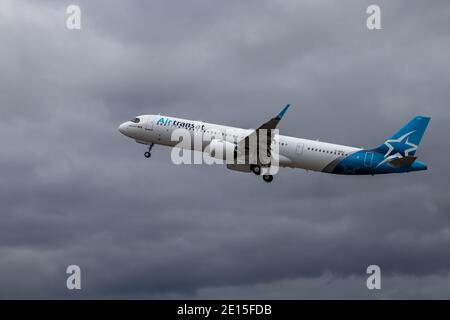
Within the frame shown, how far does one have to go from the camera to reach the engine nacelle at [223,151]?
85.0 meters

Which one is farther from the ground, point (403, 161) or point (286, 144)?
point (286, 144)

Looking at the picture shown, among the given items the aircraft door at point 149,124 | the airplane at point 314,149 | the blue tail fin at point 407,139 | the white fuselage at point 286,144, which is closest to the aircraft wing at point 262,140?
the airplane at point 314,149

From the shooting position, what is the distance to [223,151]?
84.9 meters

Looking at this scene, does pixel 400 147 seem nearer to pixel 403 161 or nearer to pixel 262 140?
pixel 403 161

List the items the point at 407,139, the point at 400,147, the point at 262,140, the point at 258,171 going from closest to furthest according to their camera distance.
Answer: the point at 262,140, the point at 258,171, the point at 400,147, the point at 407,139

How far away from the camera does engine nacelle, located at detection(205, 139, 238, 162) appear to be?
85.0 m

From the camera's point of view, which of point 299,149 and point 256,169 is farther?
point 256,169

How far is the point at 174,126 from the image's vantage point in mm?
89562

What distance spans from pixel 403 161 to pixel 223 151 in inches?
919

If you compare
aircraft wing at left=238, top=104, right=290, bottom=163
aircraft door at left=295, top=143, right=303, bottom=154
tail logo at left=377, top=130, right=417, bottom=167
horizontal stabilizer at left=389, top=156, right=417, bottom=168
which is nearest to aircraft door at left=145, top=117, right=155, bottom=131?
aircraft wing at left=238, top=104, right=290, bottom=163

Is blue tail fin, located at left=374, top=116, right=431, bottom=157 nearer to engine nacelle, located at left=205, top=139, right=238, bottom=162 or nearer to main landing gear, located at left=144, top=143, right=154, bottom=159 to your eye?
engine nacelle, located at left=205, top=139, right=238, bottom=162

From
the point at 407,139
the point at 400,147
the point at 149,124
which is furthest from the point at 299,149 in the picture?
the point at 149,124
